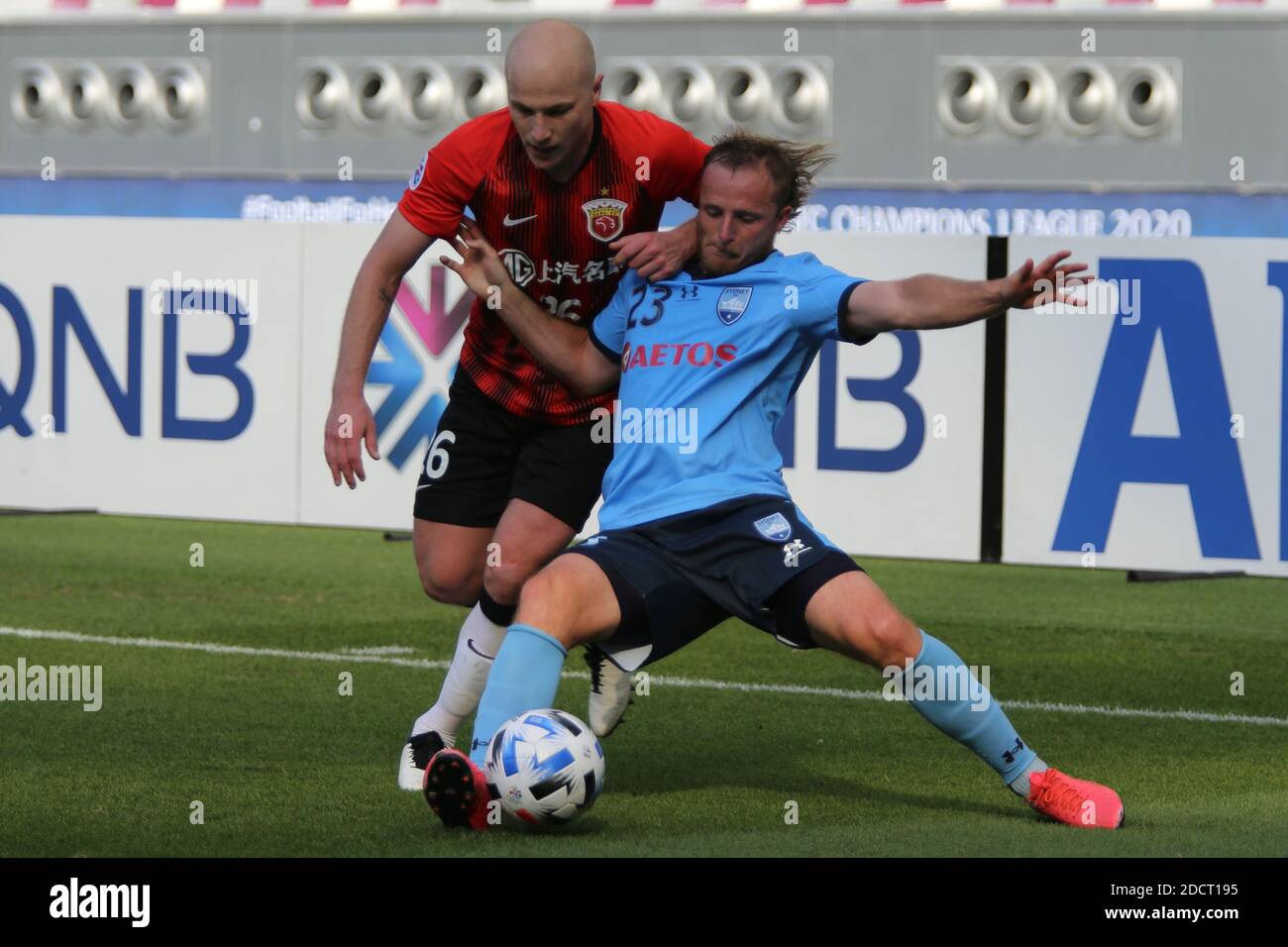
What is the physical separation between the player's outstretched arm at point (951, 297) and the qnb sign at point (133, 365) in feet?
20.0

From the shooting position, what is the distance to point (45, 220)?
11.4 meters

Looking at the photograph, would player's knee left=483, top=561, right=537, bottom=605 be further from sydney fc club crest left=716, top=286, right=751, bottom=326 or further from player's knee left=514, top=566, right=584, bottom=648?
sydney fc club crest left=716, top=286, right=751, bottom=326

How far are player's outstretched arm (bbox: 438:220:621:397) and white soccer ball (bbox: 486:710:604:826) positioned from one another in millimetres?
1043

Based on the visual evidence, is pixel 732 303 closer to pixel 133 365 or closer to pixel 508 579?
pixel 508 579

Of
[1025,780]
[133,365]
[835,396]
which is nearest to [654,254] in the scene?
[1025,780]

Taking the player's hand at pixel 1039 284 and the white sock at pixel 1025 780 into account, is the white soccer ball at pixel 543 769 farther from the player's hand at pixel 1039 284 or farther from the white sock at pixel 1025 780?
the player's hand at pixel 1039 284

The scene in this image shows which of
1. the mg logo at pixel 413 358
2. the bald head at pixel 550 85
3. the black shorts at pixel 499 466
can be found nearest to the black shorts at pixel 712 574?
the black shorts at pixel 499 466

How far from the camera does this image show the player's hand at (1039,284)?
498 cm

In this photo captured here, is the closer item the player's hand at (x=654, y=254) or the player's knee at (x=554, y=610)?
the player's knee at (x=554, y=610)

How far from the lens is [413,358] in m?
10.7

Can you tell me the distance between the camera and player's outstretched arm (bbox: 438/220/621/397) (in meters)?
5.75

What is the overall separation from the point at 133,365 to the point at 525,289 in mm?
5581

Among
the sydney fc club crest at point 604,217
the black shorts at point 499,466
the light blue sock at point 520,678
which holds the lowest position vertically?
the light blue sock at point 520,678

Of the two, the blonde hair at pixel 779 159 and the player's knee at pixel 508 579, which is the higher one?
the blonde hair at pixel 779 159
